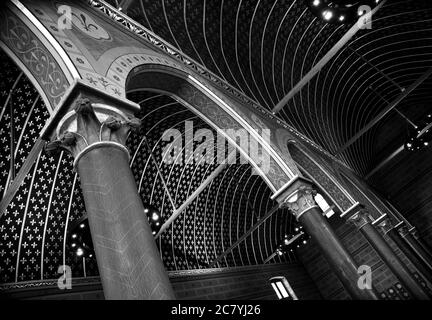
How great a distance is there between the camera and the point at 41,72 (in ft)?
15.0

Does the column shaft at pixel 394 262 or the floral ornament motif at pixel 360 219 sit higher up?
the floral ornament motif at pixel 360 219

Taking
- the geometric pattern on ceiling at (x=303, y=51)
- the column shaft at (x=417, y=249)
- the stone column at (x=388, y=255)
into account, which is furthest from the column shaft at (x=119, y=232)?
the column shaft at (x=417, y=249)

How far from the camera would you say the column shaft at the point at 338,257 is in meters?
7.18

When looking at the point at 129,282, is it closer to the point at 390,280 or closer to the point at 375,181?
the point at 390,280

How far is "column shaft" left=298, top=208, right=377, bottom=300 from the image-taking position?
7184 mm

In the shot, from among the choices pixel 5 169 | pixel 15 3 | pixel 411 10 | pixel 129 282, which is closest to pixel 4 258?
pixel 5 169

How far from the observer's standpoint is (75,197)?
404 inches

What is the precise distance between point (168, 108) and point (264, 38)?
4.16 m

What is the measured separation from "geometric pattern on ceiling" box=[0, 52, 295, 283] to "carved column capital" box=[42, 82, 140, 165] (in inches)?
158

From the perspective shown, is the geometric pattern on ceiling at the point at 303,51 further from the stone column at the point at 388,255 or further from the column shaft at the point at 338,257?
the column shaft at the point at 338,257

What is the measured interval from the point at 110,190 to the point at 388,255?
1083 cm

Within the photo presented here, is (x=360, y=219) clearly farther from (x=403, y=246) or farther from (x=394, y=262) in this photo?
(x=403, y=246)

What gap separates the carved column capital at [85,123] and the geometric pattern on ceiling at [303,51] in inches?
184

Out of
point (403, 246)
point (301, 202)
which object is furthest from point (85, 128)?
point (403, 246)
